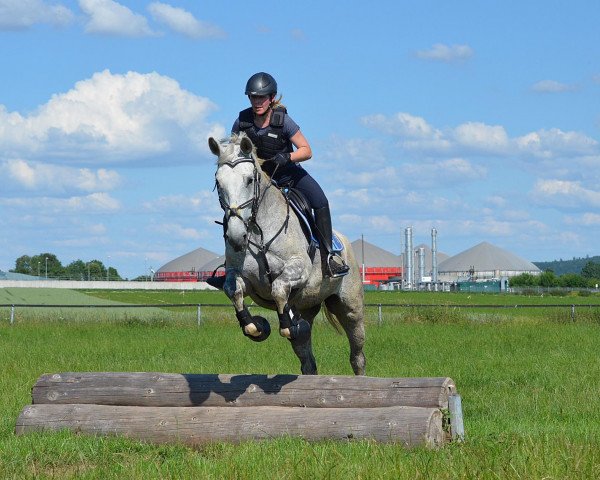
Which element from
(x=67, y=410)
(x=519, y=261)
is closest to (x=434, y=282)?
(x=519, y=261)

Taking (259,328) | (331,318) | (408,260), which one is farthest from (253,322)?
(408,260)

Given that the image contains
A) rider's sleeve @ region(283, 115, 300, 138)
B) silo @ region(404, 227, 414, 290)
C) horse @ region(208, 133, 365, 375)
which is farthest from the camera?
silo @ region(404, 227, 414, 290)

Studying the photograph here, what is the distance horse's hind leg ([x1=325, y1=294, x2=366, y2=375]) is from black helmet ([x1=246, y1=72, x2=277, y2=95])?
126 inches

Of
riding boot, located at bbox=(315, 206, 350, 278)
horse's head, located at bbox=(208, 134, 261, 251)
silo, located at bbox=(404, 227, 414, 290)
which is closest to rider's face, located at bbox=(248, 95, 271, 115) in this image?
horse's head, located at bbox=(208, 134, 261, 251)

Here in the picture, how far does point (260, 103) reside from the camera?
32.4 feet

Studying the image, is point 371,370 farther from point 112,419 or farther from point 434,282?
point 434,282

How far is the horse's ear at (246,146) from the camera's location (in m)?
9.21

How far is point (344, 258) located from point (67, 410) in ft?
12.0

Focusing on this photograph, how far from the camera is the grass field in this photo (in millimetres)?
7215

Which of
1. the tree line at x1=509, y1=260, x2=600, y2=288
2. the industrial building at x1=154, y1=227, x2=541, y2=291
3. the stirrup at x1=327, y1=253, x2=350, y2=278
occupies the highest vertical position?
the industrial building at x1=154, y1=227, x2=541, y2=291

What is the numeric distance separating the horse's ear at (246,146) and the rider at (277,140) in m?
0.63

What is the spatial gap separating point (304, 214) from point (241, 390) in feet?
6.74

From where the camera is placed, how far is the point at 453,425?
8.66 m

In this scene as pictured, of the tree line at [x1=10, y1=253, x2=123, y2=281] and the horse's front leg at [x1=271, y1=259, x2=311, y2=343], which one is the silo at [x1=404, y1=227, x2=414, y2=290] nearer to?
the tree line at [x1=10, y1=253, x2=123, y2=281]
